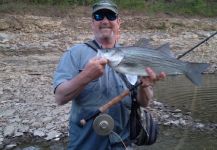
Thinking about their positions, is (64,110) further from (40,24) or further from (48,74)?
(40,24)

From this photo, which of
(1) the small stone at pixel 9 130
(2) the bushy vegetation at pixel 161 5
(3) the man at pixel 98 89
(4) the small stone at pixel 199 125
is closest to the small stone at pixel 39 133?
(1) the small stone at pixel 9 130

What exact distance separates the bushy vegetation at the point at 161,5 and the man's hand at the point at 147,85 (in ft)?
71.4

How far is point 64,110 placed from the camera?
10758 millimetres

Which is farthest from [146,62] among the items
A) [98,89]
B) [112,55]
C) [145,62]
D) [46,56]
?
[46,56]

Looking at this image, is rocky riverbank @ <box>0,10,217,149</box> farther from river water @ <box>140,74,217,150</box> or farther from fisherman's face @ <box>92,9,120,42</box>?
fisherman's face @ <box>92,9,120,42</box>

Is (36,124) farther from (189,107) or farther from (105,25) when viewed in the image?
(105,25)

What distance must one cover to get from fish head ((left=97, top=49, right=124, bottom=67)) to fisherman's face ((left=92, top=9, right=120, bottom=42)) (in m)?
0.30

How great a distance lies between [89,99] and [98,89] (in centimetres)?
11

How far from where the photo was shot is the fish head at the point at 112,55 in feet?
11.4

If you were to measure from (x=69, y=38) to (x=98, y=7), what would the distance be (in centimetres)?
1734

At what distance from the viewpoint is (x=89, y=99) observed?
374cm

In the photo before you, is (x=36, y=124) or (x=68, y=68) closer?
(x=68, y=68)

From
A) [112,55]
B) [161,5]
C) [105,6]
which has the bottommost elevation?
[161,5]

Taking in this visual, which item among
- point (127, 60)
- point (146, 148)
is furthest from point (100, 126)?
point (146, 148)
